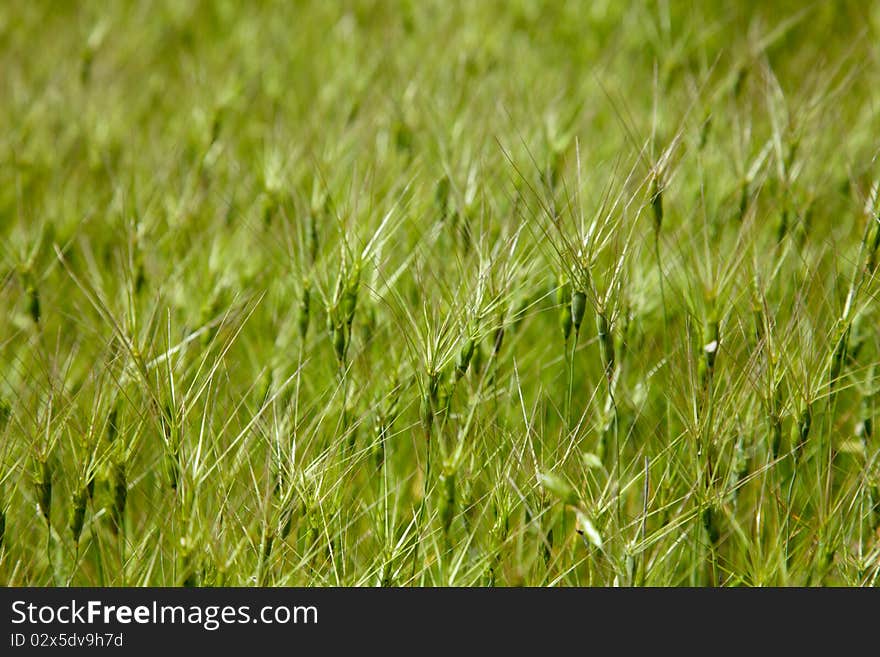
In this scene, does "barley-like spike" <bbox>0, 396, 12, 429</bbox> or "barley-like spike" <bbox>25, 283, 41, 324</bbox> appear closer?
"barley-like spike" <bbox>0, 396, 12, 429</bbox>

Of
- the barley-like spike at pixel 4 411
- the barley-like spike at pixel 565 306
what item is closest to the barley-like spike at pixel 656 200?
the barley-like spike at pixel 565 306

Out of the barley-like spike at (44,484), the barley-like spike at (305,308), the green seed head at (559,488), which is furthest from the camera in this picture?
the barley-like spike at (305,308)

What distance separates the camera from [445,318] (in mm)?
925

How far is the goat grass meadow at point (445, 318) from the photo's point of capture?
0.81 metres

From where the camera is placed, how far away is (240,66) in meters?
1.70

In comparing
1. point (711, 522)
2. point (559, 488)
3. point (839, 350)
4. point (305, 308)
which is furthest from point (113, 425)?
point (839, 350)

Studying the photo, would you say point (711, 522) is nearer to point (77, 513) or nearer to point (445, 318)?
point (445, 318)

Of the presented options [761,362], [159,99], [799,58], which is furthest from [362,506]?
[799,58]

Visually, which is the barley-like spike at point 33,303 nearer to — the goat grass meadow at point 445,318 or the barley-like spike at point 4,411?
the goat grass meadow at point 445,318

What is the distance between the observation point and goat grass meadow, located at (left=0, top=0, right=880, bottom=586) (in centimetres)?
81

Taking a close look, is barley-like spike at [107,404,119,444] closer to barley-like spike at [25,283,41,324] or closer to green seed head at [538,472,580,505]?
barley-like spike at [25,283,41,324]

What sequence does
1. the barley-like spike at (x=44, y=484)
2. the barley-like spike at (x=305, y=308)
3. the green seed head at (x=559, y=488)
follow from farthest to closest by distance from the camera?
the barley-like spike at (x=305, y=308) < the barley-like spike at (x=44, y=484) < the green seed head at (x=559, y=488)

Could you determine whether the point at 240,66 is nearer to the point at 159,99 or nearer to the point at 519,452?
the point at 159,99

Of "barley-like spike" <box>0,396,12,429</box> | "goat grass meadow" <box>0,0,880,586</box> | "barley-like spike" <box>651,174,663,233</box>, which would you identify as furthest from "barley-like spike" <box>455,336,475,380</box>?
"barley-like spike" <box>0,396,12,429</box>
